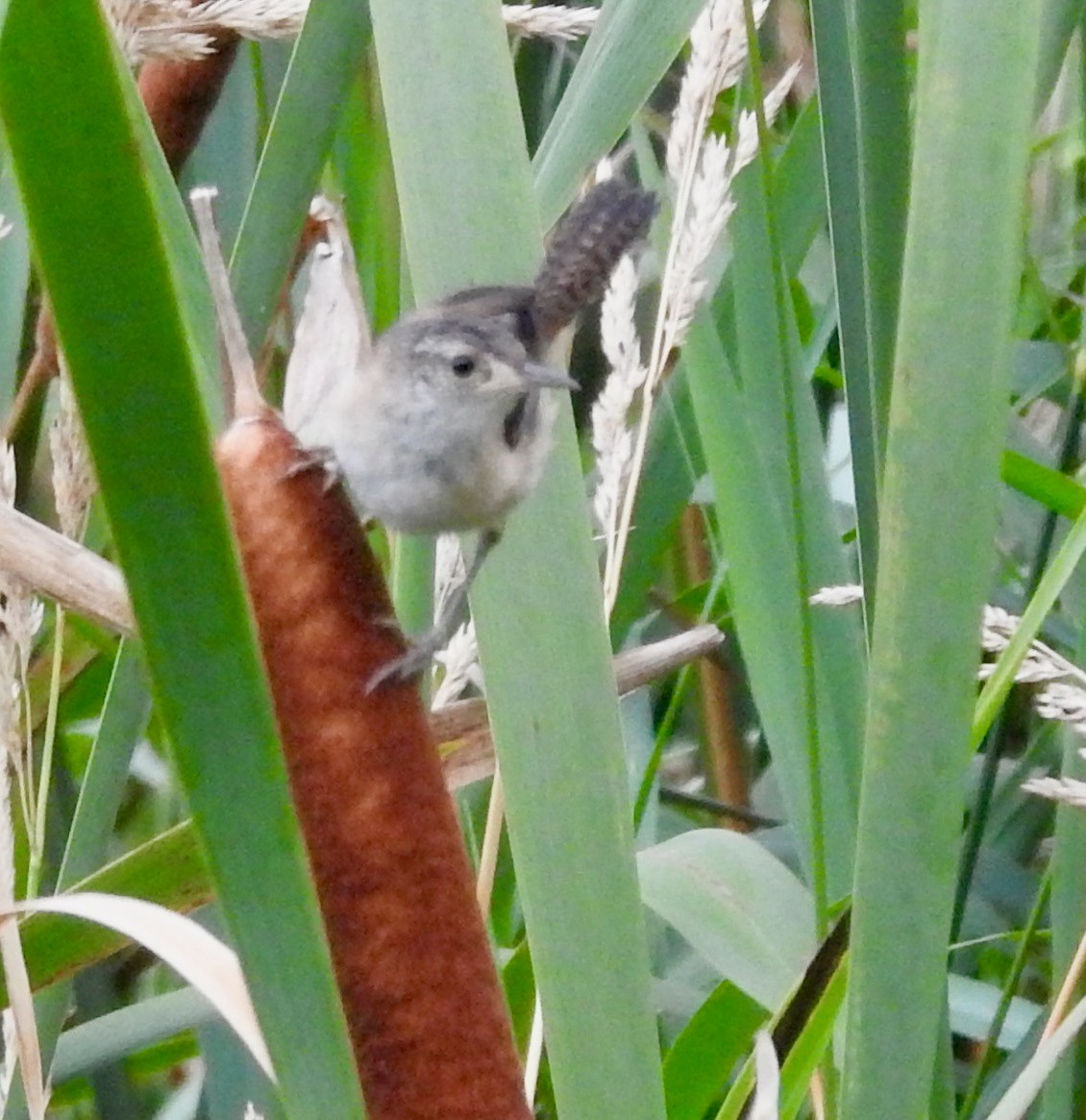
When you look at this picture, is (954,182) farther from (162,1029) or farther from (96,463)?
(162,1029)

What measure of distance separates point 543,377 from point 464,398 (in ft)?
0.18

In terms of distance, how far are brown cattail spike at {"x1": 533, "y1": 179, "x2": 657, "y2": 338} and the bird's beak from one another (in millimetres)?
124

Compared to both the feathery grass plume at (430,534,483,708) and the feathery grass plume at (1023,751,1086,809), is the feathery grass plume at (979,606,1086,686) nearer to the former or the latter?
the feathery grass plume at (1023,751,1086,809)

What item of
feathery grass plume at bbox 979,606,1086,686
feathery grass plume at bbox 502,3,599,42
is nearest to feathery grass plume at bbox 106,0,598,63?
feathery grass plume at bbox 502,3,599,42

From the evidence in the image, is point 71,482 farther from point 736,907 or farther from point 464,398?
point 736,907

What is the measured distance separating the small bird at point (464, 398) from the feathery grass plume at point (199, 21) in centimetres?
12

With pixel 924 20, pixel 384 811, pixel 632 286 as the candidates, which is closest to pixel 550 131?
pixel 632 286

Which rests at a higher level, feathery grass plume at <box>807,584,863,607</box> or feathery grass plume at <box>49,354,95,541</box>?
feathery grass plume at <box>49,354,95,541</box>

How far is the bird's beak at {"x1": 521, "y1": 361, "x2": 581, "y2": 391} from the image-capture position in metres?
0.72

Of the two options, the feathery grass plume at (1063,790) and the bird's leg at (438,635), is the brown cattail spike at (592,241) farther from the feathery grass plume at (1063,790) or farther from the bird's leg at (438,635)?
the feathery grass plume at (1063,790)

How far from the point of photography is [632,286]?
0.74 metres

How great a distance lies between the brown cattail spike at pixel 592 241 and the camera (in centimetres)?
57

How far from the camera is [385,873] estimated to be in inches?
15.3

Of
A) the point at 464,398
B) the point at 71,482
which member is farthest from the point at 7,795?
the point at 464,398
